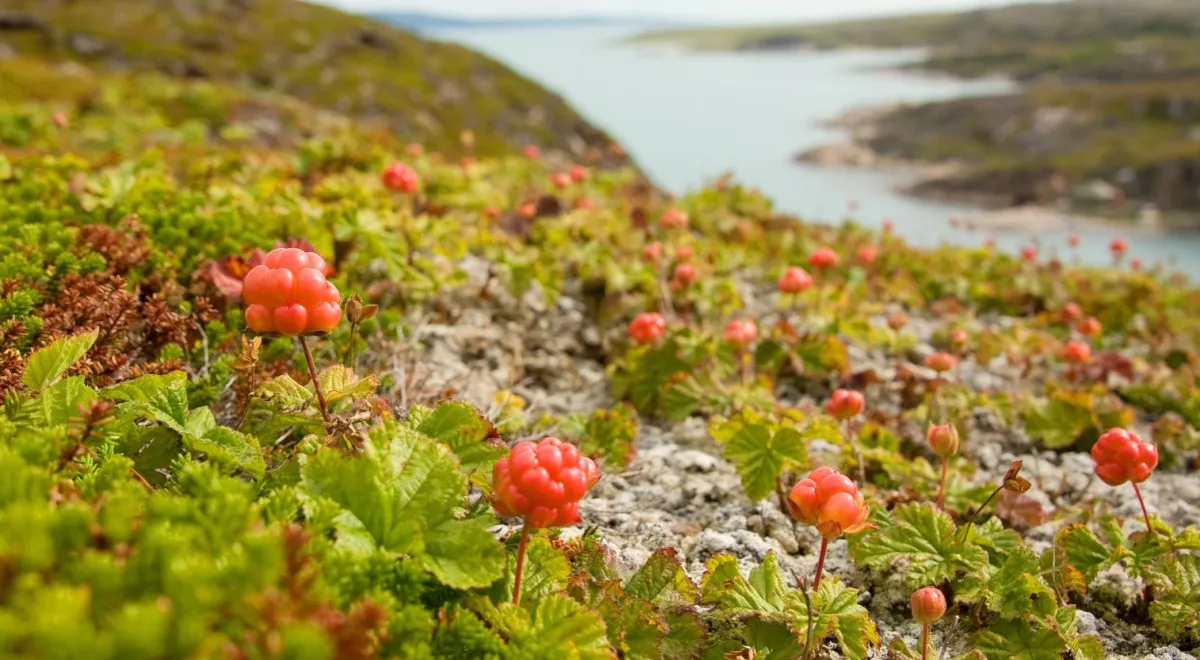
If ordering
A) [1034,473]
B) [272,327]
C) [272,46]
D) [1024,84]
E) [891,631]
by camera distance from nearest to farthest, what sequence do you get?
[272,327], [891,631], [1034,473], [272,46], [1024,84]

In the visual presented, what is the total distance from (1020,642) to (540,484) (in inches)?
69.2

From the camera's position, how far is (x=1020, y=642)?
2553mm

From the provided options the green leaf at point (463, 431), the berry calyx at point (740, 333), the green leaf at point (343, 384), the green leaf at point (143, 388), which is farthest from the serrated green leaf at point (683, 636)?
the berry calyx at point (740, 333)

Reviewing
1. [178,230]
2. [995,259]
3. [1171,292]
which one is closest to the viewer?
[178,230]

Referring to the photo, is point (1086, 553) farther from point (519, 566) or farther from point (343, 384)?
point (343, 384)

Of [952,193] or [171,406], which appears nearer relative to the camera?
[171,406]

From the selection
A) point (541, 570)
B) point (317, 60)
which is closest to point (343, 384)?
point (541, 570)

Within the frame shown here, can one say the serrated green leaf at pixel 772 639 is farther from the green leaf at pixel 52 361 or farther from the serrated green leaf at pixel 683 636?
the green leaf at pixel 52 361

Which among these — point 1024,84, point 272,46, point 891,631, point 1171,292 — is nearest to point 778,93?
point 1024,84

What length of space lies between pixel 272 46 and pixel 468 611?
64.8 metres

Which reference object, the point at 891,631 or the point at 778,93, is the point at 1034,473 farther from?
the point at 778,93

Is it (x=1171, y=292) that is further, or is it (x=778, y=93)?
(x=778, y=93)

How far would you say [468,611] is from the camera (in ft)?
6.18

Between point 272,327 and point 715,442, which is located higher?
point 272,327
